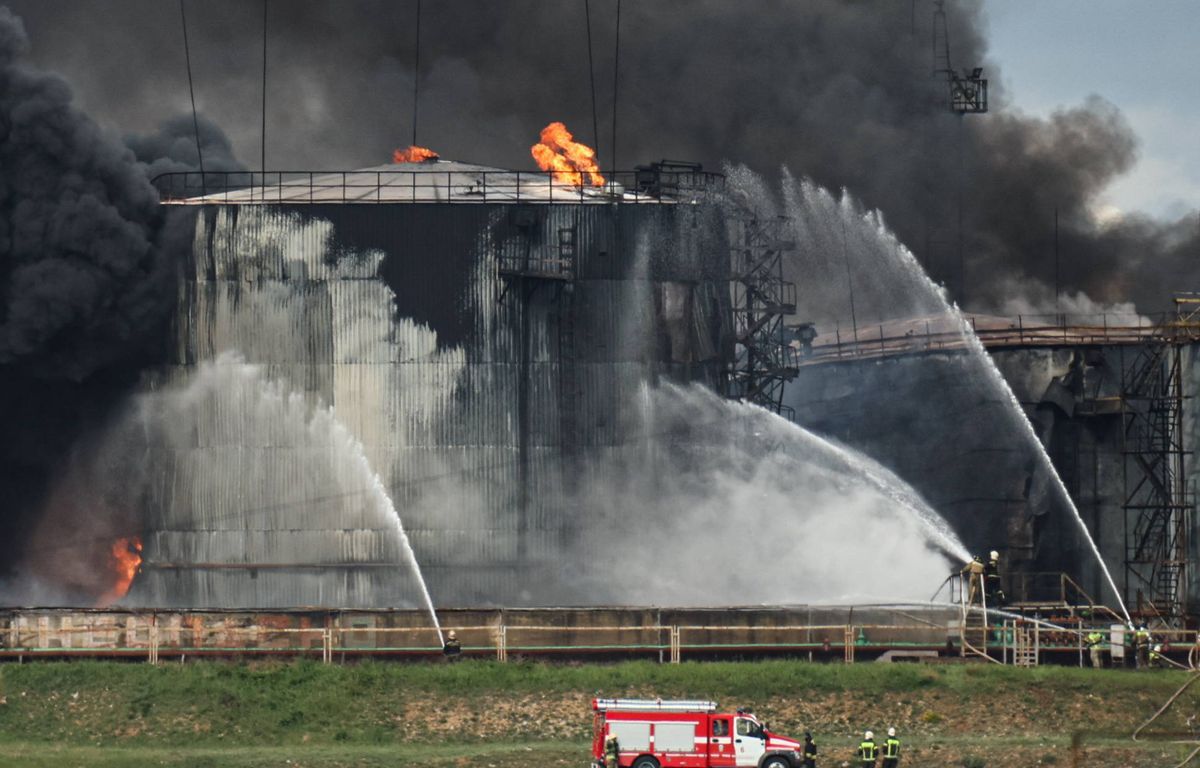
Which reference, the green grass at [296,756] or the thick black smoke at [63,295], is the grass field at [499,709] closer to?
the green grass at [296,756]

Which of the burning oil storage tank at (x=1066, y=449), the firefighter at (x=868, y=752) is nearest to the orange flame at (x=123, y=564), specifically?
the burning oil storage tank at (x=1066, y=449)

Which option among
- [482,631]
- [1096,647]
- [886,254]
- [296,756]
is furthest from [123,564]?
[886,254]

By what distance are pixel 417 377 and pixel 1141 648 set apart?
21963mm

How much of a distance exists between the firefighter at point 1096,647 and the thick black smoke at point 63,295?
2763cm

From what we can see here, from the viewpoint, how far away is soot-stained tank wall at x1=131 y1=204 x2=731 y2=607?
60.3m

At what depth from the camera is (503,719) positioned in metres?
45.9

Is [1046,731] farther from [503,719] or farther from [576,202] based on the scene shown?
[576,202]

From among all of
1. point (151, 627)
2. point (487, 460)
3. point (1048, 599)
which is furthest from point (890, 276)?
point (151, 627)

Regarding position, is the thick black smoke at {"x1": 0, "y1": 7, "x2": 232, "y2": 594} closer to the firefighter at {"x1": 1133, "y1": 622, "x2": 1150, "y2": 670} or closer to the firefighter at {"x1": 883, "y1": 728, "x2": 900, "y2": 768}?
the firefighter at {"x1": 883, "y1": 728, "x2": 900, "y2": 768}

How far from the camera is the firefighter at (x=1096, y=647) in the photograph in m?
51.1

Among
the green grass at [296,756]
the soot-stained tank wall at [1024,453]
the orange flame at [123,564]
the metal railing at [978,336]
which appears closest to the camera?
the green grass at [296,756]

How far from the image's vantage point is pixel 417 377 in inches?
2394

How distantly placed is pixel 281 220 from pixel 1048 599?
26351mm

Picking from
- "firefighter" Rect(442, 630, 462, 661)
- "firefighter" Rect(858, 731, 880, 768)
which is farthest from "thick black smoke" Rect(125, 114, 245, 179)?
"firefighter" Rect(858, 731, 880, 768)
